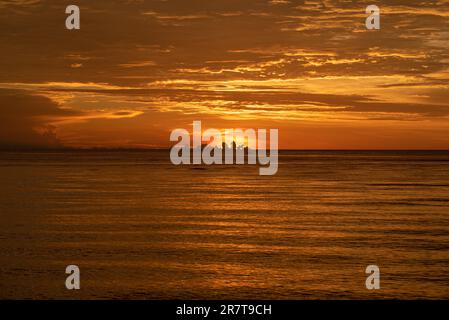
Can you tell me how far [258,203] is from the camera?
170ft

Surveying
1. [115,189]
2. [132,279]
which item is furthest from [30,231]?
[115,189]

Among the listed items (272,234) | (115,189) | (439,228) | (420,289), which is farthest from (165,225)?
(115,189)

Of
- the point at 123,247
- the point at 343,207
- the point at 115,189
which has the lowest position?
the point at 123,247

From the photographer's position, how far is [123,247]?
3006 cm

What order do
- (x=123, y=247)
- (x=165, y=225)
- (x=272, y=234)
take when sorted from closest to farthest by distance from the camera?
1. (x=123, y=247)
2. (x=272, y=234)
3. (x=165, y=225)
